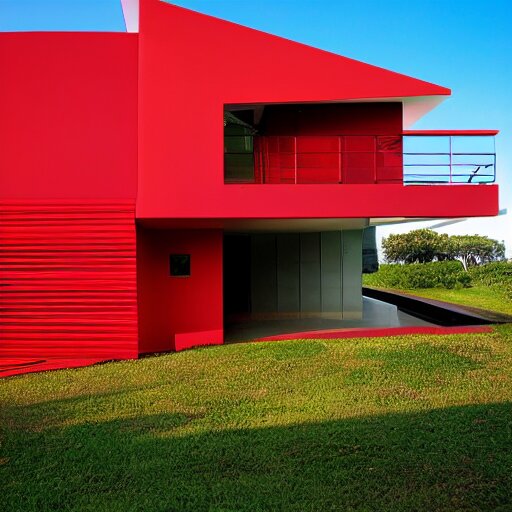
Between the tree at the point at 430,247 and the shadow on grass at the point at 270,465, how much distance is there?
43361mm

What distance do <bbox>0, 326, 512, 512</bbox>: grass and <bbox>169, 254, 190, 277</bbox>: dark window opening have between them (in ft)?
7.84

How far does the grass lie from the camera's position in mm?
4824

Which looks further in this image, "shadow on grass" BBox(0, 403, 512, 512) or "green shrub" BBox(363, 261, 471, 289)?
"green shrub" BBox(363, 261, 471, 289)

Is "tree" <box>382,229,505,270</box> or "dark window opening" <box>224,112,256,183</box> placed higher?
"dark window opening" <box>224,112,256,183</box>

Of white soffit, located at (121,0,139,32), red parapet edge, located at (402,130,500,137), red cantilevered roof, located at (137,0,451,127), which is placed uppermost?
white soffit, located at (121,0,139,32)

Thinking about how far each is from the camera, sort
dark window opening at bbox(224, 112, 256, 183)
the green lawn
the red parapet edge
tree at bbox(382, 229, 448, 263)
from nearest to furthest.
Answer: the red parapet edge
dark window opening at bbox(224, 112, 256, 183)
the green lawn
tree at bbox(382, 229, 448, 263)

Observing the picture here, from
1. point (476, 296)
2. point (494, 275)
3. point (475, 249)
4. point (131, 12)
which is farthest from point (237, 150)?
point (475, 249)

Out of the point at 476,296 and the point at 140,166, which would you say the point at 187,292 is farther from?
the point at 476,296

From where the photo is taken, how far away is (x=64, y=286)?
37.1ft

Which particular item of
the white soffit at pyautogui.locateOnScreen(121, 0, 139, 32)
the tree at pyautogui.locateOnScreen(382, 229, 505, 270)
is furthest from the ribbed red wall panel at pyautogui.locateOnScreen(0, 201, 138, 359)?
the tree at pyautogui.locateOnScreen(382, 229, 505, 270)

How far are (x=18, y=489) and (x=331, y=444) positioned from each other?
Result: 9.15 ft

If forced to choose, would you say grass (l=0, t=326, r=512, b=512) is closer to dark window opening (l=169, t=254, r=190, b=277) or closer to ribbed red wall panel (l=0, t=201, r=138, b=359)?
ribbed red wall panel (l=0, t=201, r=138, b=359)

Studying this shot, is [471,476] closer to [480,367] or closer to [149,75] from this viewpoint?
[480,367]

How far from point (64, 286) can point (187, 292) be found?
7.88 ft
